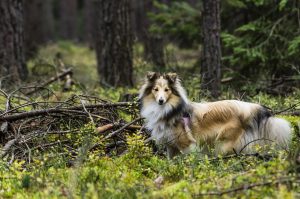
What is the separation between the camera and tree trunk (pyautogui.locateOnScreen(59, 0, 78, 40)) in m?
43.7

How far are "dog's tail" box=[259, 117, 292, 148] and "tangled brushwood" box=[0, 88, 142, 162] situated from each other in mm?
1920

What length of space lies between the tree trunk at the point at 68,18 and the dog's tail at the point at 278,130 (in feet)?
124

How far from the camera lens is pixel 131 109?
844 centimetres

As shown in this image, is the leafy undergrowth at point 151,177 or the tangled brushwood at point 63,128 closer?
the leafy undergrowth at point 151,177

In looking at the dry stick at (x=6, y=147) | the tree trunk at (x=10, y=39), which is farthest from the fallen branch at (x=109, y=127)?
the tree trunk at (x=10, y=39)

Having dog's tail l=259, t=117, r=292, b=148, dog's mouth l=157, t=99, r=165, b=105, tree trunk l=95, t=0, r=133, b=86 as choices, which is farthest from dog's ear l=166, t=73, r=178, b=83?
tree trunk l=95, t=0, r=133, b=86

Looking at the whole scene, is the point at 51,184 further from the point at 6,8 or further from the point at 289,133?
the point at 6,8

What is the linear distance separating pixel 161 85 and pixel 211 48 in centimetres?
366

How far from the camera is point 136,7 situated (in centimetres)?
4250

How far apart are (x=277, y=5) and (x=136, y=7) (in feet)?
103

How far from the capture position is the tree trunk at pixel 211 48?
1045 centimetres

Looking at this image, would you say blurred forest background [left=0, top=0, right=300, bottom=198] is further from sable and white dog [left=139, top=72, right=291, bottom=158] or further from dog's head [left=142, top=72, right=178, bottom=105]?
dog's head [left=142, top=72, right=178, bottom=105]

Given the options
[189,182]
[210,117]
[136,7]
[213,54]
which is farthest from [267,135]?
[136,7]

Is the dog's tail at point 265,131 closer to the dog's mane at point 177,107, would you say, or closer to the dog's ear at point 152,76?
the dog's mane at point 177,107
